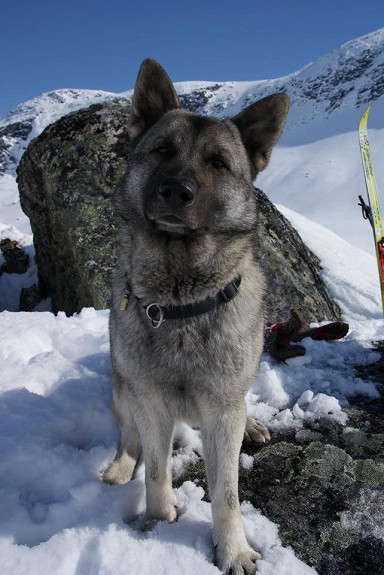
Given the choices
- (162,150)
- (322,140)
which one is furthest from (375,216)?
(322,140)

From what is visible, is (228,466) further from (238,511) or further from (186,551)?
(186,551)

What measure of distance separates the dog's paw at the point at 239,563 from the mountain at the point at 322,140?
9387 mm

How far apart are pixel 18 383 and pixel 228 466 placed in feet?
6.46

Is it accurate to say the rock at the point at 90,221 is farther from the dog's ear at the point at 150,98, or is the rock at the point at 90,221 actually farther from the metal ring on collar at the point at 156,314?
the metal ring on collar at the point at 156,314

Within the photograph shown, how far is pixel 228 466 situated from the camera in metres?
2.31

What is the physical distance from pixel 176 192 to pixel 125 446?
162 centimetres

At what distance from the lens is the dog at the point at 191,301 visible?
2262mm

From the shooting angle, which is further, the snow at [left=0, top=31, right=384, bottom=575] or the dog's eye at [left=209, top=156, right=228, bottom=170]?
the dog's eye at [left=209, top=156, right=228, bottom=170]

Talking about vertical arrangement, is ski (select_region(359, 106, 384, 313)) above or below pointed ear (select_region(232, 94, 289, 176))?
below

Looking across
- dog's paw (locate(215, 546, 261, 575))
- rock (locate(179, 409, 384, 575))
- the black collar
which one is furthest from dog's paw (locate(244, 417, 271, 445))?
the black collar

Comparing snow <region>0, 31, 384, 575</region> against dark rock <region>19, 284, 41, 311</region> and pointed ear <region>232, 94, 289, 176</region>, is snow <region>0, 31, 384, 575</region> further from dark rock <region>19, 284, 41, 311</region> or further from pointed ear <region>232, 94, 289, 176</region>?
dark rock <region>19, 284, 41, 311</region>

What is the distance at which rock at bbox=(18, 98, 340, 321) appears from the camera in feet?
20.6

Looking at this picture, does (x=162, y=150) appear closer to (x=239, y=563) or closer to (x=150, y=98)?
(x=150, y=98)

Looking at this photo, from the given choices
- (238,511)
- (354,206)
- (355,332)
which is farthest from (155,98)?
(354,206)
